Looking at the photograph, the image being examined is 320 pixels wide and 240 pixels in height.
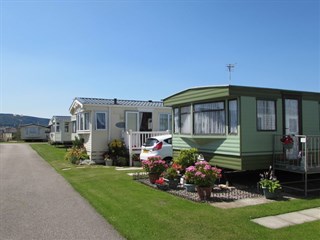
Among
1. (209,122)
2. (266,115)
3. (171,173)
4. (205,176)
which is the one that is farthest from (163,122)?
(205,176)

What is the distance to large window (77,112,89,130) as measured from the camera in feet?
65.0

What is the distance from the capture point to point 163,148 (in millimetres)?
14305

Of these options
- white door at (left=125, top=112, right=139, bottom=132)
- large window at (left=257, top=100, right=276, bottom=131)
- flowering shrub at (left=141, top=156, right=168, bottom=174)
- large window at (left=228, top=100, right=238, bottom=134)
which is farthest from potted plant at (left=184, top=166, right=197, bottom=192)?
white door at (left=125, top=112, right=139, bottom=132)

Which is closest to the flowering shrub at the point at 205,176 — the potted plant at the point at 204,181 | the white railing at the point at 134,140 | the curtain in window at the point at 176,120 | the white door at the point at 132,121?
the potted plant at the point at 204,181

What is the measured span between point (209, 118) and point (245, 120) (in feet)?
5.25

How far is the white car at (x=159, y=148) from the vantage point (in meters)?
14.1

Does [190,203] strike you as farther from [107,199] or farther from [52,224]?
[52,224]

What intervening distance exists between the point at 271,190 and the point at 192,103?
15.2 feet

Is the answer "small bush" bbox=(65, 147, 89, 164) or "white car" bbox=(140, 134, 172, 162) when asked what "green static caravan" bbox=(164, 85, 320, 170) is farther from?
"small bush" bbox=(65, 147, 89, 164)

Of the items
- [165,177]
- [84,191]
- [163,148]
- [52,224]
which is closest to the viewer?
[52,224]

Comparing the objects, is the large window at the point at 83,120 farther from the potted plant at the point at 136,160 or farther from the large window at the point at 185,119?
the large window at the point at 185,119

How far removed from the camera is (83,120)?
20.3 metres

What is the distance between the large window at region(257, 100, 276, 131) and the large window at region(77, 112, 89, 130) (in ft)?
40.3

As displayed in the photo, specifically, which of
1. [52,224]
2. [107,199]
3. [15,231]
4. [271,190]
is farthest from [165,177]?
[15,231]
